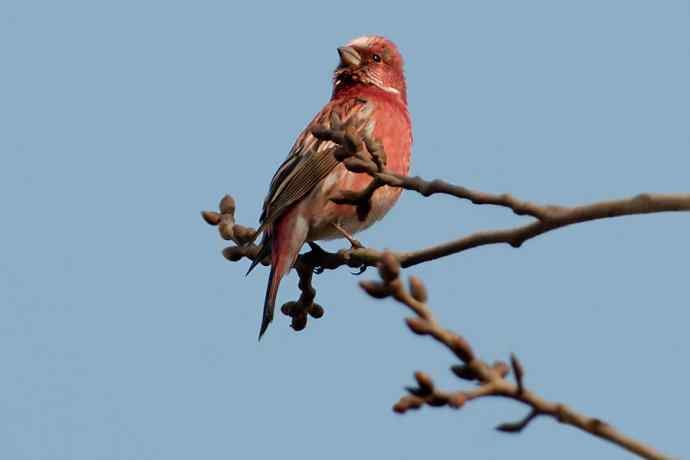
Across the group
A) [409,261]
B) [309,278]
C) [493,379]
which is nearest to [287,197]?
[309,278]

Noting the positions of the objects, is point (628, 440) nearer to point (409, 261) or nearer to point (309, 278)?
point (409, 261)

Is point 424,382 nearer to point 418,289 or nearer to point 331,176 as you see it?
point 418,289

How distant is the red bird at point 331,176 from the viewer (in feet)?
29.3

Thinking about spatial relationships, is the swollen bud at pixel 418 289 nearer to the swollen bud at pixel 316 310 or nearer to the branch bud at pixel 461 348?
the branch bud at pixel 461 348

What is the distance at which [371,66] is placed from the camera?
10859 millimetres

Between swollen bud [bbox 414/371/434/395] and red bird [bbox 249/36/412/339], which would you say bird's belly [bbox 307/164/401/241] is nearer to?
red bird [bbox 249/36/412/339]

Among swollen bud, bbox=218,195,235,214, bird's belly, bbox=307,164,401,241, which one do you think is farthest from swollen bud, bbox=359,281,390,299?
bird's belly, bbox=307,164,401,241

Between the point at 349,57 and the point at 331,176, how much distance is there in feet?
5.76

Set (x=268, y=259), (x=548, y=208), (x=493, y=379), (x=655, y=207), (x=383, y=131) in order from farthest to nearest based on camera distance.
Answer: (x=383, y=131), (x=268, y=259), (x=548, y=208), (x=655, y=207), (x=493, y=379)

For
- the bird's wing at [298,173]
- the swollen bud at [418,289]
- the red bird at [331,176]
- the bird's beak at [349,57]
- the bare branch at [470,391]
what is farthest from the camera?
the bird's beak at [349,57]

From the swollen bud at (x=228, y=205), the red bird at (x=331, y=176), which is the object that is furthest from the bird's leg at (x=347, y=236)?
the swollen bud at (x=228, y=205)

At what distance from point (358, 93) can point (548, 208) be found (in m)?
6.16

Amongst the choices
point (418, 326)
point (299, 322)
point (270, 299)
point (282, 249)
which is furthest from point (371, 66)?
point (418, 326)

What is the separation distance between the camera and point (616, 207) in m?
4.17
